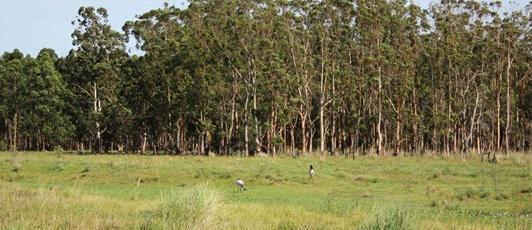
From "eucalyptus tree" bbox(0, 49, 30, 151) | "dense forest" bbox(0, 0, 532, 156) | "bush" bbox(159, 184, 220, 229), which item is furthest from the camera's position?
"eucalyptus tree" bbox(0, 49, 30, 151)

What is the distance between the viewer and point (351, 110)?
64562mm

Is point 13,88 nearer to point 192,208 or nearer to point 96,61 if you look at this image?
point 96,61

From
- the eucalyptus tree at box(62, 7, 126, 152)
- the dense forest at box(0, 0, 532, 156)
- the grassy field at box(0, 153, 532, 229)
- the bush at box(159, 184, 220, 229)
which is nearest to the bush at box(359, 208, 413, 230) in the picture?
the grassy field at box(0, 153, 532, 229)

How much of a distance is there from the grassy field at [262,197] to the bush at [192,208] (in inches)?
0.8

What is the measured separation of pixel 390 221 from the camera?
9.80 metres

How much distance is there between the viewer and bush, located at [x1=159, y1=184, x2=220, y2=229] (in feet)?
36.5

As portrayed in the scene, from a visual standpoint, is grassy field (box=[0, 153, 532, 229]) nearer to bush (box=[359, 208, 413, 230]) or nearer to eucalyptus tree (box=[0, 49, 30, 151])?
bush (box=[359, 208, 413, 230])

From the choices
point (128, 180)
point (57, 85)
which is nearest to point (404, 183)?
point (128, 180)

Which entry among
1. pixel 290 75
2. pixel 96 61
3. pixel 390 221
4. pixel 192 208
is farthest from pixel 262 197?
pixel 96 61

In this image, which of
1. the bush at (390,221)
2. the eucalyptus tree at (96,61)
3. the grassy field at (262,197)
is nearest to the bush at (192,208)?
the grassy field at (262,197)

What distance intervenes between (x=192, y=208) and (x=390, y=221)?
380cm

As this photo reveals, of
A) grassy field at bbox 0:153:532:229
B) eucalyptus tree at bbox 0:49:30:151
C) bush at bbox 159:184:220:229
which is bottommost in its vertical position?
grassy field at bbox 0:153:532:229

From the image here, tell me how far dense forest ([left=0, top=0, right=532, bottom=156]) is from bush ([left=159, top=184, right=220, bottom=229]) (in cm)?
4147

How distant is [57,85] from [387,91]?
124ft
